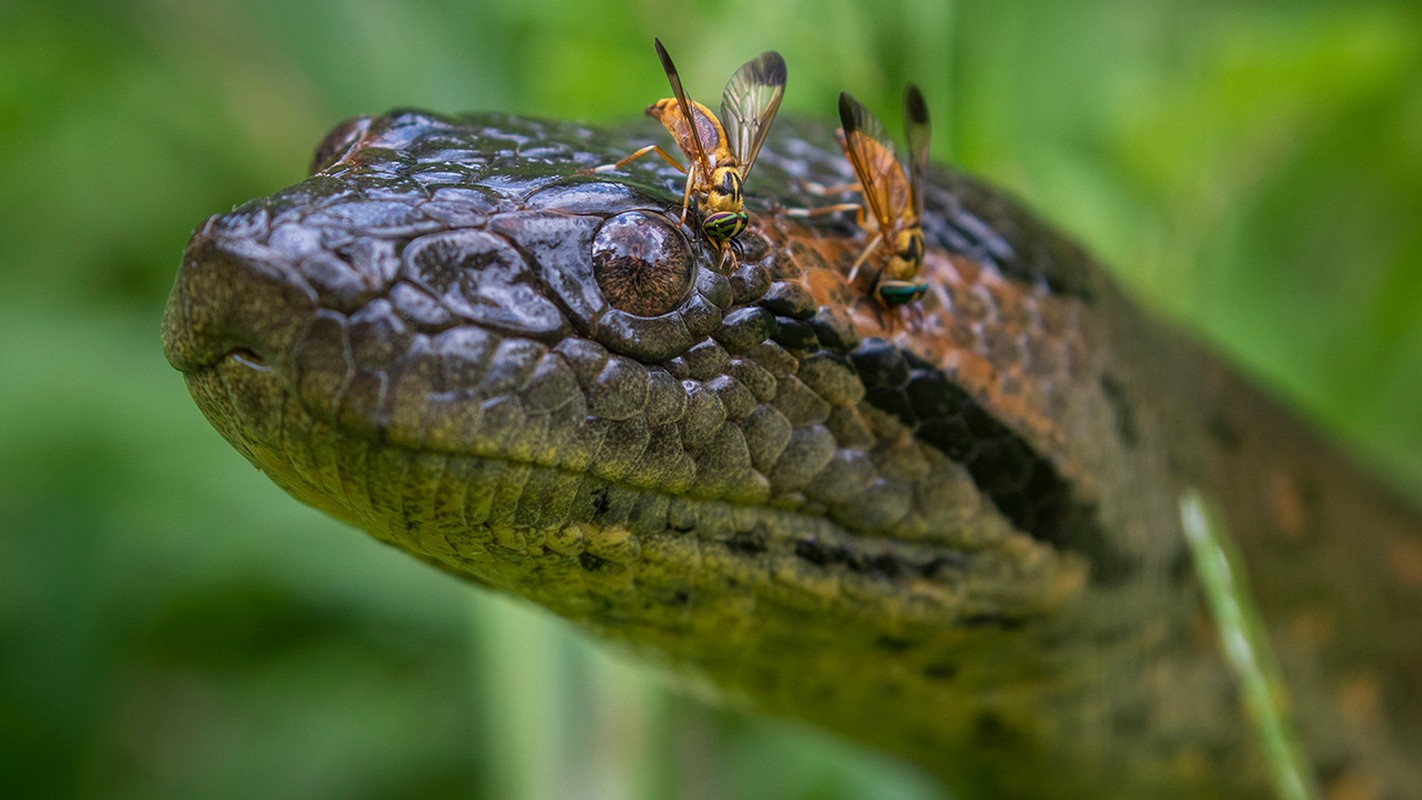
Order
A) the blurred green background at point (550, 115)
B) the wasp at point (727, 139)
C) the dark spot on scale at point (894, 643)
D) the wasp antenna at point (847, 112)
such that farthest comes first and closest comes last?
1. the blurred green background at point (550, 115)
2. the dark spot on scale at point (894, 643)
3. the wasp antenna at point (847, 112)
4. the wasp at point (727, 139)

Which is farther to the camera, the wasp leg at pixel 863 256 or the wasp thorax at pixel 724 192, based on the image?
the wasp leg at pixel 863 256

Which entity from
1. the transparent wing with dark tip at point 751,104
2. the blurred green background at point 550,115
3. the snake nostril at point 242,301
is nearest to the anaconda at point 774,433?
the snake nostril at point 242,301

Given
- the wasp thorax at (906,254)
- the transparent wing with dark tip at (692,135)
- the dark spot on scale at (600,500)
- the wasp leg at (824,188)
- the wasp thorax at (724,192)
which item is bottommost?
the dark spot on scale at (600,500)

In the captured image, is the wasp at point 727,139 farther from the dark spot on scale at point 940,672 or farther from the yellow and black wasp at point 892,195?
the dark spot on scale at point 940,672

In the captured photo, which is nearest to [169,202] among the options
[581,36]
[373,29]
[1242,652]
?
[373,29]

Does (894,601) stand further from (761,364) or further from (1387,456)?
(1387,456)

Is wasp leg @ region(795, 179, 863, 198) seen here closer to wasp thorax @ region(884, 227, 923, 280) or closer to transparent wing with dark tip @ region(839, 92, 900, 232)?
transparent wing with dark tip @ region(839, 92, 900, 232)

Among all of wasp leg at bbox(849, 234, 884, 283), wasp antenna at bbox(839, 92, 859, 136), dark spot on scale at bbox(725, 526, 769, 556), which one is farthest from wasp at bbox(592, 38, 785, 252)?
dark spot on scale at bbox(725, 526, 769, 556)

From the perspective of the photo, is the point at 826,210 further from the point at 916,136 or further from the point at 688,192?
the point at 688,192
